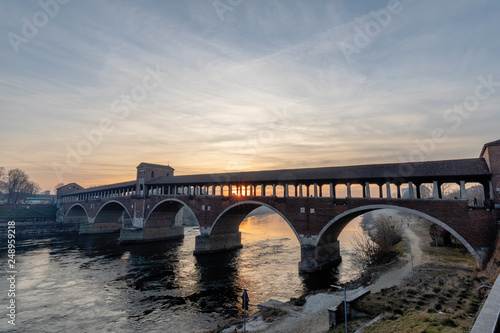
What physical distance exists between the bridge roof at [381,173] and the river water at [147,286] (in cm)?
1071

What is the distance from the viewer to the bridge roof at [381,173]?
72.9ft

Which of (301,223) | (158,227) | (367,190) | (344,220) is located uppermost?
(367,190)

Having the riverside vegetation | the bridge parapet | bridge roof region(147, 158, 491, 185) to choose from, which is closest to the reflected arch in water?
the bridge parapet

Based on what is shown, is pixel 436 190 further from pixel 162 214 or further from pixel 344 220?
pixel 162 214

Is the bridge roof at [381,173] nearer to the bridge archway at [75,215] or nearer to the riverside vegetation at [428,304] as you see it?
the riverside vegetation at [428,304]

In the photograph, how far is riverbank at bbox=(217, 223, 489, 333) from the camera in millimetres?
11492

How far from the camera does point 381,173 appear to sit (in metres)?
26.2

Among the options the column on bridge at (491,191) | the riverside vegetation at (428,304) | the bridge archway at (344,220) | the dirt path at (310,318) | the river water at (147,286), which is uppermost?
the column on bridge at (491,191)

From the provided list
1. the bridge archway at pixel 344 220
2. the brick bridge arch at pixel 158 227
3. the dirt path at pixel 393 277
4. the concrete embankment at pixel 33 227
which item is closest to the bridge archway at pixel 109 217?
the concrete embankment at pixel 33 227

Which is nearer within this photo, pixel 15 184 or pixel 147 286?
pixel 147 286

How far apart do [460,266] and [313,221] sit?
1365cm

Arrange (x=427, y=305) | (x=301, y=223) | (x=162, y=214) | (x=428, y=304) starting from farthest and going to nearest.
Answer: (x=162, y=214)
(x=301, y=223)
(x=428, y=304)
(x=427, y=305)

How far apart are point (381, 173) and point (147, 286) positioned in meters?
26.1

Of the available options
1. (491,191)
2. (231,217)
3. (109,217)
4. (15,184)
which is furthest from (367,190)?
(15,184)
